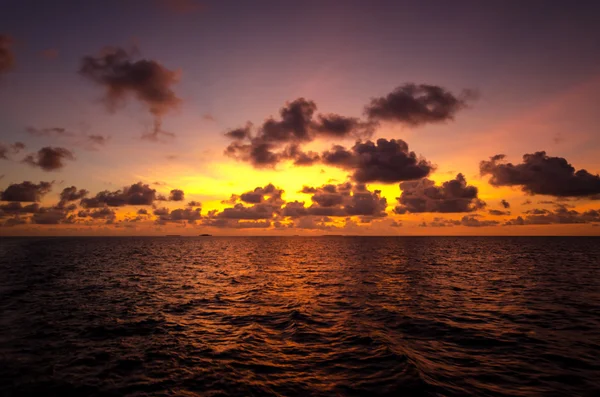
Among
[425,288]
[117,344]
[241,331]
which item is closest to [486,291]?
[425,288]

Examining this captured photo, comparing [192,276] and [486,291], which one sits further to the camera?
[192,276]

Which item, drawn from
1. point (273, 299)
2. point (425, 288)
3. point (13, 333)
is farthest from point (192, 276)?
point (425, 288)

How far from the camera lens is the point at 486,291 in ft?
116

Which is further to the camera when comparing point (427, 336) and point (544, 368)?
point (427, 336)

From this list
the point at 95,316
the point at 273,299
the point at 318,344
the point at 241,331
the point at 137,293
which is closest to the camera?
the point at 318,344

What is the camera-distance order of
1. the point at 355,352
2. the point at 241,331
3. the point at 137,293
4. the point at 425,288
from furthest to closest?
the point at 425,288 < the point at 137,293 < the point at 241,331 < the point at 355,352

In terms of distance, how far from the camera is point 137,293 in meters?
34.7

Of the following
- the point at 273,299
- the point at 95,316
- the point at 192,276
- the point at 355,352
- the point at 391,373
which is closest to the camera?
the point at 391,373

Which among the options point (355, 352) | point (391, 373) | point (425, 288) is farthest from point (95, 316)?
point (425, 288)

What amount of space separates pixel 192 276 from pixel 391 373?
41.8 metres

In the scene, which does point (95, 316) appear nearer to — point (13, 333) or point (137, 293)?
point (13, 333)

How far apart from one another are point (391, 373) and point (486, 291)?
2698cm

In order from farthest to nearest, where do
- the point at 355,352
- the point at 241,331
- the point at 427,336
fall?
the point at 241,331, the point at 427,336, the point at 355,352

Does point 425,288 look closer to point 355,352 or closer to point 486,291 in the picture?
A: point 486,291
